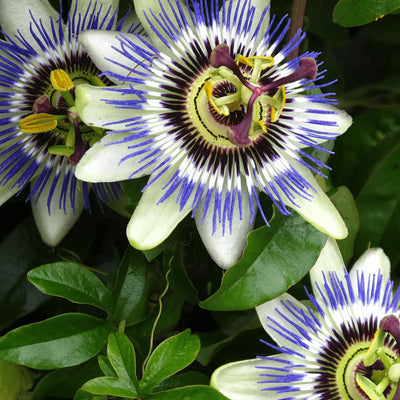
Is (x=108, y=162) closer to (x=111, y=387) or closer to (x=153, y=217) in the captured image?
(x=153, y=217)

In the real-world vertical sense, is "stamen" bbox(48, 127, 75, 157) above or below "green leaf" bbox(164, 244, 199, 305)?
above

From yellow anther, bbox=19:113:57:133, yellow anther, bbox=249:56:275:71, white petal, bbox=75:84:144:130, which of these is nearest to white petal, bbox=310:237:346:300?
yellow anther, bbox=249:56:275:71

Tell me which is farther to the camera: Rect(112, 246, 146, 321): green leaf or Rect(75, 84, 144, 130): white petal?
Rect(112, 246, 146, 321): green leaf

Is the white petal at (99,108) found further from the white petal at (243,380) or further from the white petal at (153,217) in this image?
the white petal at (243,380)

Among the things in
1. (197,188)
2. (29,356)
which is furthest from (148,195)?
(29,356)

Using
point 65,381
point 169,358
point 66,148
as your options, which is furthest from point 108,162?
point 65,381

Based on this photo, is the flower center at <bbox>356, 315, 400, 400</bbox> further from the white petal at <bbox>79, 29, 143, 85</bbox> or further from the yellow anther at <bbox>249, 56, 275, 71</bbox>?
the white petal at <bbox>79, 29, 143, 85</bbox>

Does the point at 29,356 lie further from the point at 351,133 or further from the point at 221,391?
the point at 351,133
